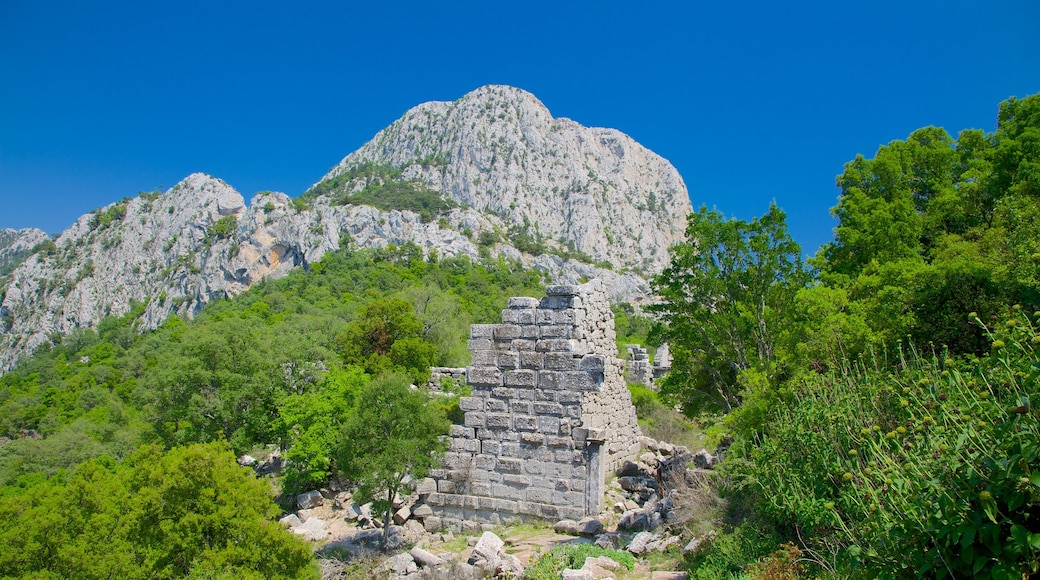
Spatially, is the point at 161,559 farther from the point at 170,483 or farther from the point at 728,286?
the point at 728,286

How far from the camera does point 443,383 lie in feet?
53.7

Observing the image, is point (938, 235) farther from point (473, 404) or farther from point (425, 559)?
point (425, 559)

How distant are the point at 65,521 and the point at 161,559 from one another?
114cm

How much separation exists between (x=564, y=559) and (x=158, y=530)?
4.31 metres

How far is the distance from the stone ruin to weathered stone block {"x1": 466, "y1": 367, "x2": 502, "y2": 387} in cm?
2

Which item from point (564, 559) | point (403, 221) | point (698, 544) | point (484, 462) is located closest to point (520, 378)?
point (484, 462)

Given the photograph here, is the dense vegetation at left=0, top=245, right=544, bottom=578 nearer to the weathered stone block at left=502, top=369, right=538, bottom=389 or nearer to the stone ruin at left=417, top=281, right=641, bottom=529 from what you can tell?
the stone ruin at left=417, top=281, right=641, bottom=529

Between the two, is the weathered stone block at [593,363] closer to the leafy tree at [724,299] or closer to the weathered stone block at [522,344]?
the weathered stone block at [522,344]

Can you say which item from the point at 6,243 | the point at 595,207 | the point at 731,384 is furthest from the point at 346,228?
the point at 6,243

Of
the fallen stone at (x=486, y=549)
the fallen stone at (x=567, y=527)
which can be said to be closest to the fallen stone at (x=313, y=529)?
the fallen stone at (x=486, y=549)

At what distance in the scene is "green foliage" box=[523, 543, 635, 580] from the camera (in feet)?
19.5

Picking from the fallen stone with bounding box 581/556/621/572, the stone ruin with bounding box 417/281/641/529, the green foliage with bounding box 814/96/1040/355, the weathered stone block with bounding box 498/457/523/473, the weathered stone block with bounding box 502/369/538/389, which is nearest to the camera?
the fallen stone with bounding box 581/556/621/572

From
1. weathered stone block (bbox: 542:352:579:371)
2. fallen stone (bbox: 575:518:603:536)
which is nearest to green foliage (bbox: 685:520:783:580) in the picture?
fallen stone (bbox: 575:518:603:536)

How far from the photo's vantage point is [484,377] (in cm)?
890
